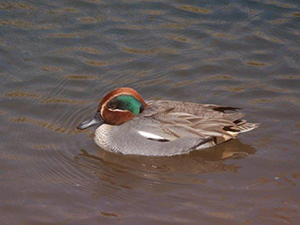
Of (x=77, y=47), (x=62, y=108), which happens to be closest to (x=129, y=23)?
(x=77, y=47)

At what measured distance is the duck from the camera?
7367 mm

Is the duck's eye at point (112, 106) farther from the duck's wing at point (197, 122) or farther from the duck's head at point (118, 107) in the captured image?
the duck's wing at point (197, 122)

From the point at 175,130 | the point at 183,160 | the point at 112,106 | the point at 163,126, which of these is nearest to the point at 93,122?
the point at 112,106

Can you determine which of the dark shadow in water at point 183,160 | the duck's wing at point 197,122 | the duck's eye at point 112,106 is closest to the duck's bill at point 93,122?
the duck's eye at point 112,106

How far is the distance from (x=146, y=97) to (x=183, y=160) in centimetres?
150

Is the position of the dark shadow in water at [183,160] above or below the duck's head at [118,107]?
below

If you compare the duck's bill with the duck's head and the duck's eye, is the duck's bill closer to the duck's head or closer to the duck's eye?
the duck's head

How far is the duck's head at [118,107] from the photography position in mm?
7504

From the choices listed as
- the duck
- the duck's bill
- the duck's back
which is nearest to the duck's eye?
the duck

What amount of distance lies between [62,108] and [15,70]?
1.12 meters

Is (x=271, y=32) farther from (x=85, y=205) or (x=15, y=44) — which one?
(x=85, y=205)

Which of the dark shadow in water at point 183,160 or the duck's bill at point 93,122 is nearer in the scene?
the dark shadow in water at point 183,160

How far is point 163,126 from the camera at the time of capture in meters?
7.39

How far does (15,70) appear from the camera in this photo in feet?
28.8
